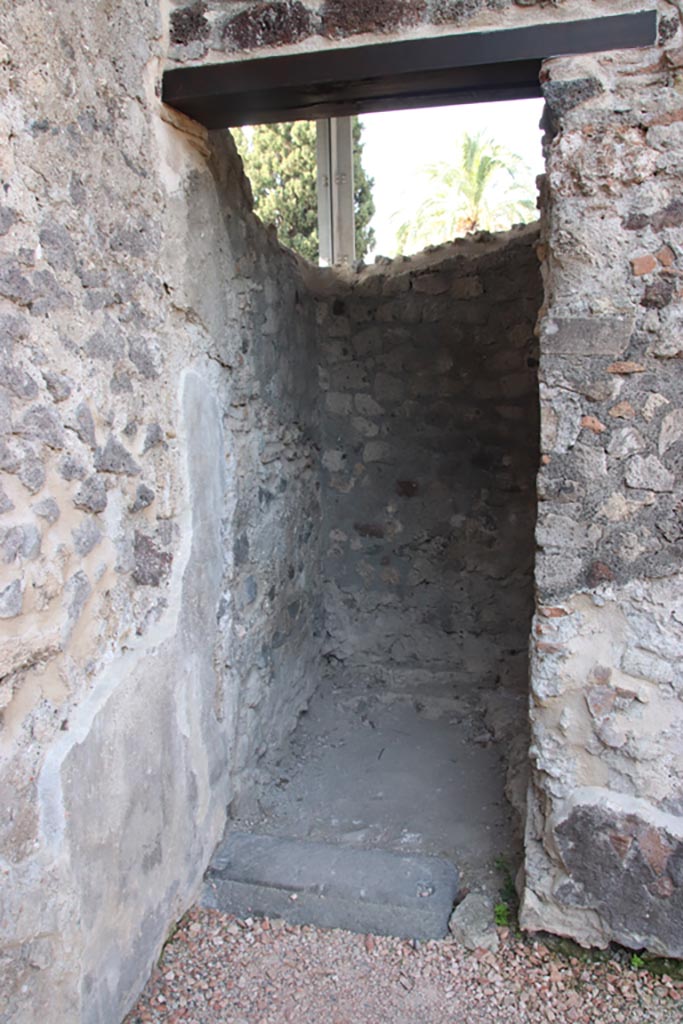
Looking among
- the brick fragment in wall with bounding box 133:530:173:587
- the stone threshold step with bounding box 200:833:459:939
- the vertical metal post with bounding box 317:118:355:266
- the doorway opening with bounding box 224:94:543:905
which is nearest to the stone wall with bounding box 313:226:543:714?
the doorway opening with bounding box 224:94:543:905

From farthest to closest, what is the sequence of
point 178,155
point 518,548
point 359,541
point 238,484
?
point 359,541 < point 518,548 < point 238,484 < point 178,155

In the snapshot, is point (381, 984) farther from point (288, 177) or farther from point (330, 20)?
point (288, 177)

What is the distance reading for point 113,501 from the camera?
1.86 m

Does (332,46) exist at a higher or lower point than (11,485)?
higher

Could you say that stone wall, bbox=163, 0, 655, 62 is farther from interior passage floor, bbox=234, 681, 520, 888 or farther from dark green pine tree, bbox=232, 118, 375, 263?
dark green pine tree, bbox=232, 118, 375, 263

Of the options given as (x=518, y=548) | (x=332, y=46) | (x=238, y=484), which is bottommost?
(x=518, y=548)

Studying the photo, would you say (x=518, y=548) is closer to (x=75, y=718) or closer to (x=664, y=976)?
(x=664, y=976)

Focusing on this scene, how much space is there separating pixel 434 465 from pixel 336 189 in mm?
3509

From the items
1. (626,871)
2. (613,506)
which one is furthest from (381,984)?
(613,506)

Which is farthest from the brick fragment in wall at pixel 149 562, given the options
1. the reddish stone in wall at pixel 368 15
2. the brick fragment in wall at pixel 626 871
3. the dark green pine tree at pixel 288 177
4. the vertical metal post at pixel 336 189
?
the dark green pine tree at pixel 288 177

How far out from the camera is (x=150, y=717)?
1996 mm

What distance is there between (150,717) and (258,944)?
0.78m

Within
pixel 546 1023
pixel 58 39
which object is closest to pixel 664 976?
pixel 546 1023

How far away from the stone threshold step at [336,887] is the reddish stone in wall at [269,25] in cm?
233
